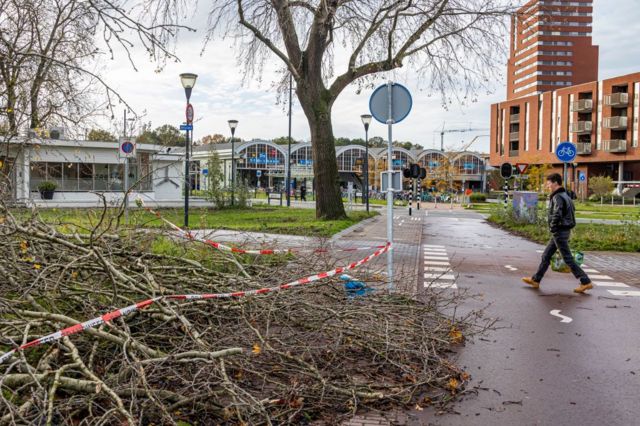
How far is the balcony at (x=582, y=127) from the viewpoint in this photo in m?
69.5

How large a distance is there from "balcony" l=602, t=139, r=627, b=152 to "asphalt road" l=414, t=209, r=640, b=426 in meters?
58.9

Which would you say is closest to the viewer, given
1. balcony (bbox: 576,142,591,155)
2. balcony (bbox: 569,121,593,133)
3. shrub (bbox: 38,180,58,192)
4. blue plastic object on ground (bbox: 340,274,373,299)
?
blue plastic object on ground (bbox: 340,274,373,299)

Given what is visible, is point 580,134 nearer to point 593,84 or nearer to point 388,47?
point 593,84

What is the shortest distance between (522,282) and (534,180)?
50533 mm

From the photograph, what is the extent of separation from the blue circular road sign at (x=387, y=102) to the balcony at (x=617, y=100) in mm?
64189

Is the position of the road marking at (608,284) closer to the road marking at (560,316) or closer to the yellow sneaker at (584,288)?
the yellow sneaker at (584,288)

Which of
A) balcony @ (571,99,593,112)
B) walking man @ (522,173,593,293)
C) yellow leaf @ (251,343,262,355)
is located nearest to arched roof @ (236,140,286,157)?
balcony @ (571,99,593,112)

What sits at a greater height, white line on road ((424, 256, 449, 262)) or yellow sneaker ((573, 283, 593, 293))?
yellow sneaker ((573, 283, 593, 293))

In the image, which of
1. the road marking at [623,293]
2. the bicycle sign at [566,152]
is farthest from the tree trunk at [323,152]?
the road marking at [623,293]

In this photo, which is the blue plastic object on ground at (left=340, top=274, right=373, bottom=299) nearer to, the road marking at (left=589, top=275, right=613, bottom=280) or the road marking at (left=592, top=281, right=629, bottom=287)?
the road marking at (left=592, top=281, right=629, bottom=287)

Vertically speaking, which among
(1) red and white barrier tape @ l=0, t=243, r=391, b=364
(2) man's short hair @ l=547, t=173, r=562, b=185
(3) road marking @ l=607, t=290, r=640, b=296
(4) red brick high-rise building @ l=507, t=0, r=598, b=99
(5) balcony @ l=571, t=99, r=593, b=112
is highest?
(4) red brick high-rise building @ l=507, t=0, r=598, b=99

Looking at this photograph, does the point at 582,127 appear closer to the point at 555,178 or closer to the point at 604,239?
the point at 604,239

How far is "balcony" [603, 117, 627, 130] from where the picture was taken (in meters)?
65.1

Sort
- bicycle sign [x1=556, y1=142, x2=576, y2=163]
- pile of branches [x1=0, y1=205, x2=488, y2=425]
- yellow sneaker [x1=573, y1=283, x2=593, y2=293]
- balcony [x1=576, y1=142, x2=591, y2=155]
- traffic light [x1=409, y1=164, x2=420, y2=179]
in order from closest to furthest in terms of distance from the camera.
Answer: pile of branches [x1=0, y1=205, x2=488, y2=425], yellow sneaker [x1=573, y1=283, x2=593, y2=293], bicycle sign [x1=556, y1=142, x2=576, y2=163], traffic light [x1=409, y1=164, x2=420, y2=179], balcony [x1=576, y1=142, x2=591, y2=155]
